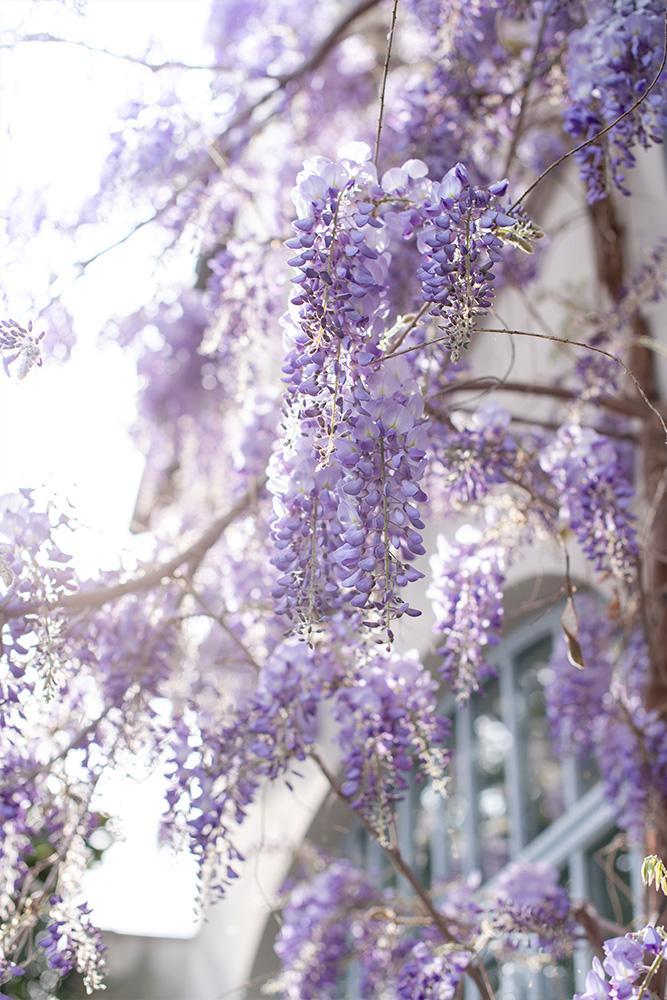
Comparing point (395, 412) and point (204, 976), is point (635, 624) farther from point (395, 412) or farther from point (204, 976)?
point (204, 976)

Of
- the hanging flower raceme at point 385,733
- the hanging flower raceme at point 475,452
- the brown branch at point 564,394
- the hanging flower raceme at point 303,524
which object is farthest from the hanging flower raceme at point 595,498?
the hanging flower raceme at point 303,524

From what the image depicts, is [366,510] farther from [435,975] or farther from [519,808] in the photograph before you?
[519,808]

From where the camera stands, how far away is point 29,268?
246 centimetres

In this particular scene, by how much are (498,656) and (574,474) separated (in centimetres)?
180

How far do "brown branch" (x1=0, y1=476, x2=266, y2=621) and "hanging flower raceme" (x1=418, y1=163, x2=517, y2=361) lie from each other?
27.8 inches

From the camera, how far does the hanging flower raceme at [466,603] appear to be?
6.33 feet

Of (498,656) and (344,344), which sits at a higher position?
(498,656)

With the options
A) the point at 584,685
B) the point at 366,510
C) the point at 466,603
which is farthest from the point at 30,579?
the point at 584,685

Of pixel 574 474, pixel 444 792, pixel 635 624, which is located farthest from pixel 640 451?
pixel 444 792

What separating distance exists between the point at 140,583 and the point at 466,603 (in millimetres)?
552

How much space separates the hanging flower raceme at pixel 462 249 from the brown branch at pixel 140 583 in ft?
2.32

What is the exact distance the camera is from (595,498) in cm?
205

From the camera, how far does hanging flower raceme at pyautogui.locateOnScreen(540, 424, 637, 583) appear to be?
6.58ft

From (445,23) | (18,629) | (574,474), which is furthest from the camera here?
(445,23)
